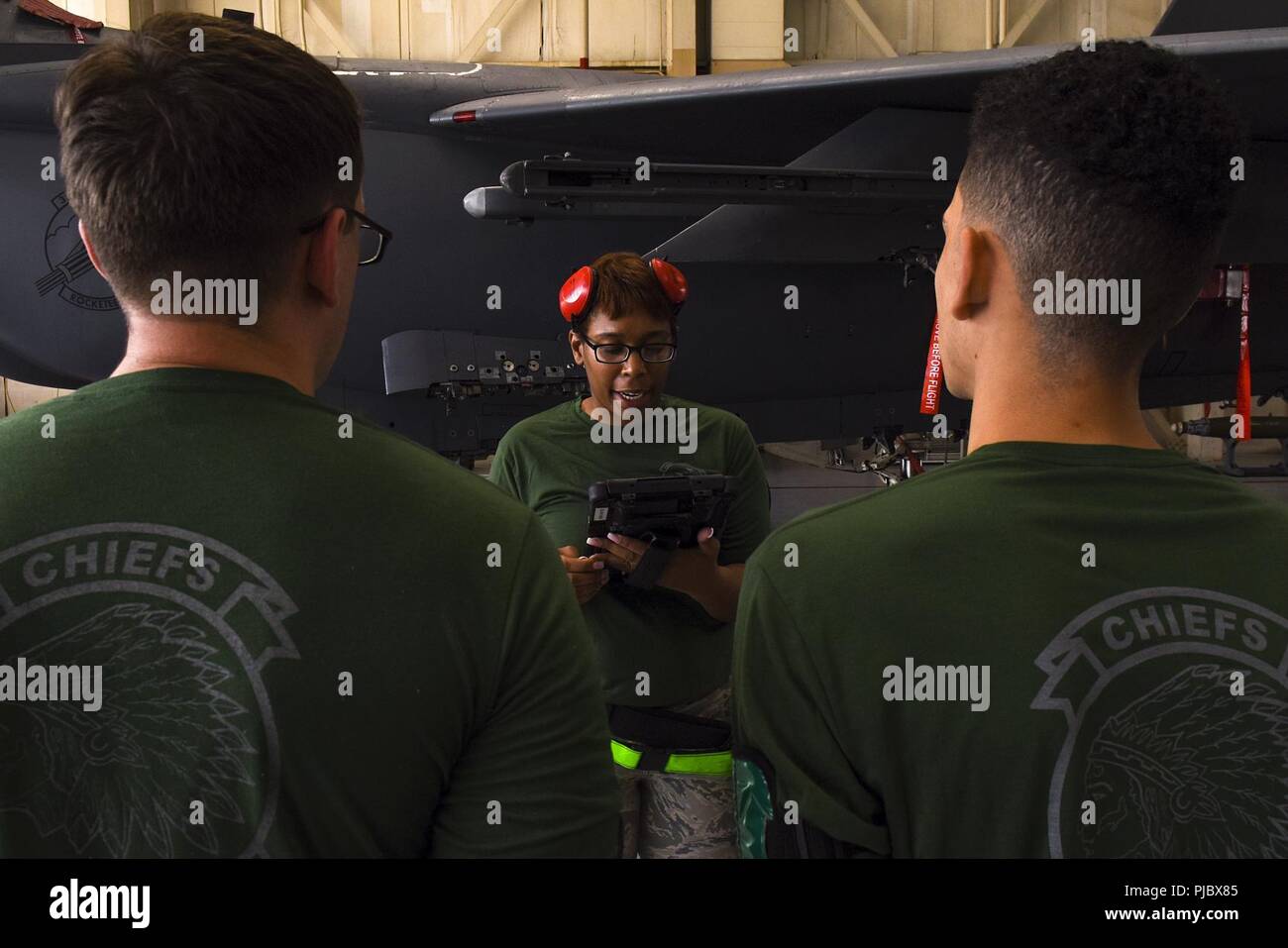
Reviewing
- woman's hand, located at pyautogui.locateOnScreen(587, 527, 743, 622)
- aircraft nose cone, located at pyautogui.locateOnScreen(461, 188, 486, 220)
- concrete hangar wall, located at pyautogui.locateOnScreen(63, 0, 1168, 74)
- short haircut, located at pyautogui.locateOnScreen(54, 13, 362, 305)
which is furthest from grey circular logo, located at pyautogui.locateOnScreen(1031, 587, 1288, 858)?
concrete hangar wall, located at pyautogui.locateOnScreen(63, 0, 1168, 74)

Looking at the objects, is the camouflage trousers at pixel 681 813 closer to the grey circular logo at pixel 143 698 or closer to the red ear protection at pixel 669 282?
the red ear protection at pixel 669 282

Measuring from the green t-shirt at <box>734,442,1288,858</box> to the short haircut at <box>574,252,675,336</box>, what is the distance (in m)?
1.58

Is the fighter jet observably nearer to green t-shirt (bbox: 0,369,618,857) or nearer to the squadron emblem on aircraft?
the squadron emblem on aircraft

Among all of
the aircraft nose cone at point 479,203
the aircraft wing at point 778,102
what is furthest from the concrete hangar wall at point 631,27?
the aircraft nose cone at point 479,203

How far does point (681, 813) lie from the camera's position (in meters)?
2.29

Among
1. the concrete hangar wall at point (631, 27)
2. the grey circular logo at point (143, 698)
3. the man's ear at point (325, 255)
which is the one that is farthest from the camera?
the concrete hangar wall at point (631, 27)

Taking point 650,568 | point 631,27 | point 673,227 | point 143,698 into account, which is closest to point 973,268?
point 143,698

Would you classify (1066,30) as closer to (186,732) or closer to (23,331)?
(23,331)

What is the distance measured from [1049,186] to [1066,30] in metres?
14.1

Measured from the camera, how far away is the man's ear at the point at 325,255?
3.37 ft

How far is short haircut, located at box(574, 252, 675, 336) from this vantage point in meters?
2.47

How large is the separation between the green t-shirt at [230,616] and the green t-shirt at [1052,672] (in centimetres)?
34

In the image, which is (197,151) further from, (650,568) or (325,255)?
(650,568)

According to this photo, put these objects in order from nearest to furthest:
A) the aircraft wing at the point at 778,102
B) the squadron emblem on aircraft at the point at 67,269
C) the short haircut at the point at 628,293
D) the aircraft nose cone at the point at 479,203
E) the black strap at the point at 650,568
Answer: the black strap at the point at 650,568 → the short haircut at the point at 628,293 → the aircraft wing at the point at 778,102 → the aircraft nose cone at the point at 479,203 → the squadron emblem on aircraft at the point at 67,269
